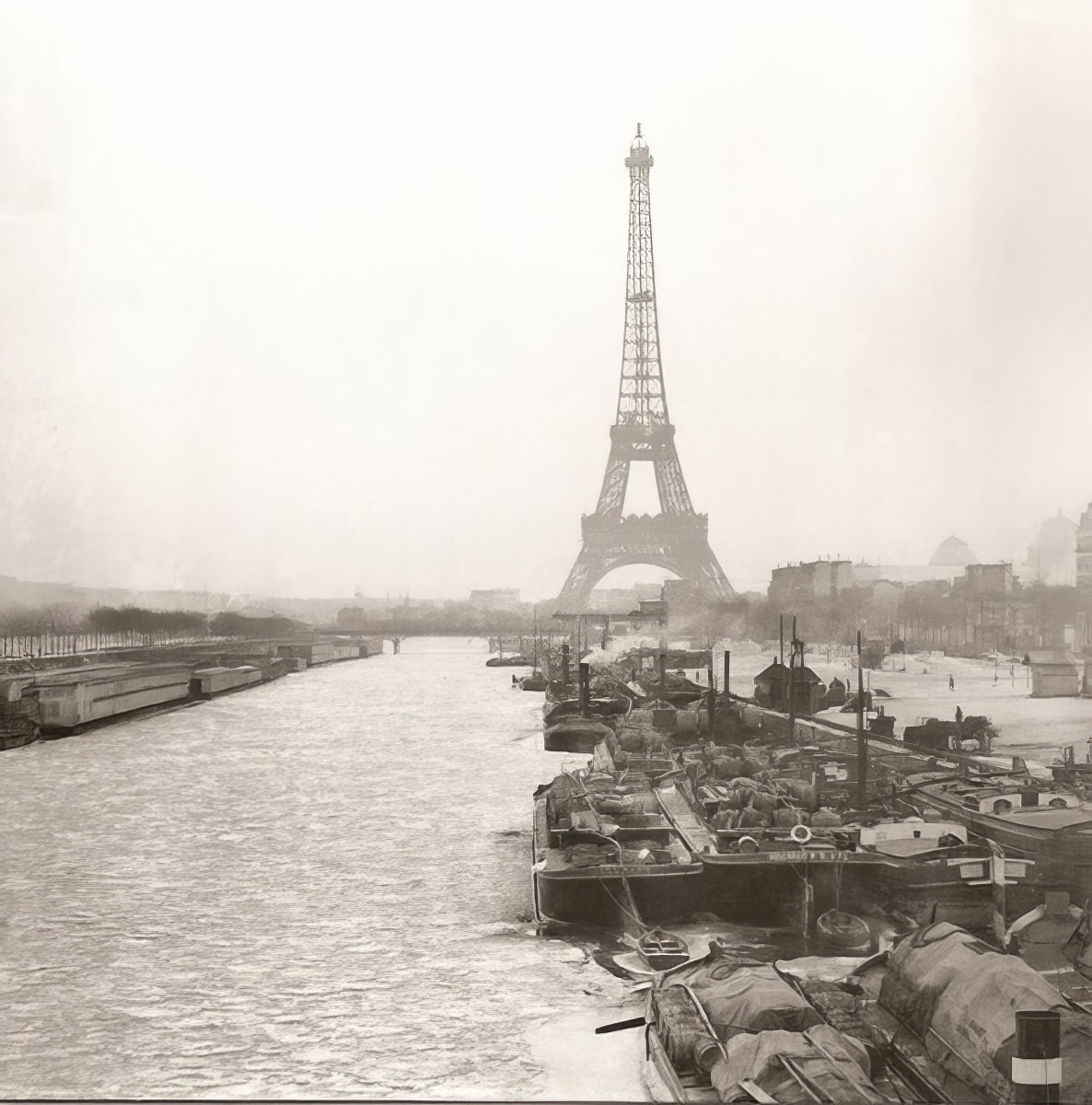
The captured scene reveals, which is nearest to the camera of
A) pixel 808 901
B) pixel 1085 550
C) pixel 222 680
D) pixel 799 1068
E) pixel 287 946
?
pixel 799 1068

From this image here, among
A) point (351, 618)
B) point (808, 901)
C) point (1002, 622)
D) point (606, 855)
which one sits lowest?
point (808, 901)

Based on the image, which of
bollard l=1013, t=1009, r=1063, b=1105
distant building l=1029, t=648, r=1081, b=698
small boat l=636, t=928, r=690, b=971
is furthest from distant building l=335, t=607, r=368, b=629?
bollard l=1013, t=1009, r=1063, b=1105

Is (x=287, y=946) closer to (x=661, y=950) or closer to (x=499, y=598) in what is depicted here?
(x=661, y=950)

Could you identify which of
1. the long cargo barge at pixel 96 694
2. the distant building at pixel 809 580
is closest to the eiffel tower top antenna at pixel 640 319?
the distant building at pixel 809 580

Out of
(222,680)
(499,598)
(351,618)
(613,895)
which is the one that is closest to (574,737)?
(499,598)

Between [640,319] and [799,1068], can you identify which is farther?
[640,319]

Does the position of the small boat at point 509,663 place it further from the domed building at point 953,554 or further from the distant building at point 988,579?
the domed building at point 953,554
